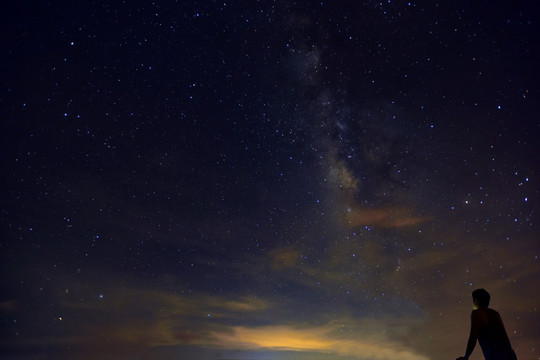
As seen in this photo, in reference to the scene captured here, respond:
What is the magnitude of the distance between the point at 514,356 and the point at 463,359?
68 cm

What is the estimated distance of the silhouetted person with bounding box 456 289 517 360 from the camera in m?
4.14

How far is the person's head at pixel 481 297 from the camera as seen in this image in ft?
14.4

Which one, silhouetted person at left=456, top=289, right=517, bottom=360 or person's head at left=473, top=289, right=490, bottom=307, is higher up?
person's head at left=473, top=289, right=490, bottom=307

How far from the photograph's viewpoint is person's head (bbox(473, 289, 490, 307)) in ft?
14.4

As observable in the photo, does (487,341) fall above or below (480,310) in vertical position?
below

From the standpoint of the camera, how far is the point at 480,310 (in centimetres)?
432

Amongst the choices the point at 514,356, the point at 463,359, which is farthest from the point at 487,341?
the point at 463,359

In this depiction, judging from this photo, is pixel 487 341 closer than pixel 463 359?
No

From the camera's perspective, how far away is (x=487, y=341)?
424 cm

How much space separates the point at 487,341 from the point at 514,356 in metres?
0.26

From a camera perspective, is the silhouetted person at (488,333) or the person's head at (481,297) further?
the person's head at (481,297)

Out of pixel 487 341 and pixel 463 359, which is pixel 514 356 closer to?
pixel 487 341

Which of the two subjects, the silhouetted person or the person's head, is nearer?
the silhouetted person

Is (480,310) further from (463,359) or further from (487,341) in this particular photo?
(463,359)
